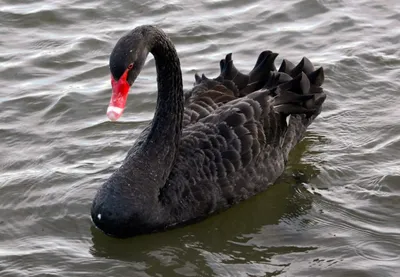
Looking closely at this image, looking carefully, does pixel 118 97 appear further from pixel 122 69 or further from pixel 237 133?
pixel 237 133

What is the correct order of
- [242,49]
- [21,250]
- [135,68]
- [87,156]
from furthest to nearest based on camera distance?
[242,49]
[87,156]
[21,250]
[135,68]

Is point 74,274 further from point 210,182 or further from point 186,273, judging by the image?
point 210,182

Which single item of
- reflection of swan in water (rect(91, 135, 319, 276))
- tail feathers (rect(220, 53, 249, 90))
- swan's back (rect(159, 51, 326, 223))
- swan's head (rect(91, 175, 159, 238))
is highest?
tail feathers (rect(220, 53, 249, 90))

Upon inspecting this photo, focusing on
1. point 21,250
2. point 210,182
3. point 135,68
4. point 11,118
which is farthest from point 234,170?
point 11,118

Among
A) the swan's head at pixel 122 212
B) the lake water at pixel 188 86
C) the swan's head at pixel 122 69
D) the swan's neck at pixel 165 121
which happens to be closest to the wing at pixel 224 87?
the swan's neck at pixel 165 121

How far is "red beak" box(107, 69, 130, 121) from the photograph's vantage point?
470 cm

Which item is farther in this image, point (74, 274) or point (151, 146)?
point (151, 146)

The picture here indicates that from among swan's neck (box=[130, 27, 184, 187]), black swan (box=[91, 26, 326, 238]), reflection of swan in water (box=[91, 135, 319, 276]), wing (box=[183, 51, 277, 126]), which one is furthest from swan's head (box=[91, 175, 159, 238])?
wing (box=[183, 51, 277, 126])

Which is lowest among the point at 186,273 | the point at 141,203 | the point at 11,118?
the point at 186,273

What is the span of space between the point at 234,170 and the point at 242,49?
269 cm

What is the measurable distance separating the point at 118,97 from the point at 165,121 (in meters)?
0.78

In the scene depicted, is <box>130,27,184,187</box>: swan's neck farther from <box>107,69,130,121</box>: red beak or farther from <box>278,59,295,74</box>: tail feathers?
<box>278,59,295,74</box>: tail feathers

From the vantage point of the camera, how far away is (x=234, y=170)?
18.0ft

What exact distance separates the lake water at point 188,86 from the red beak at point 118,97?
0.96 m
